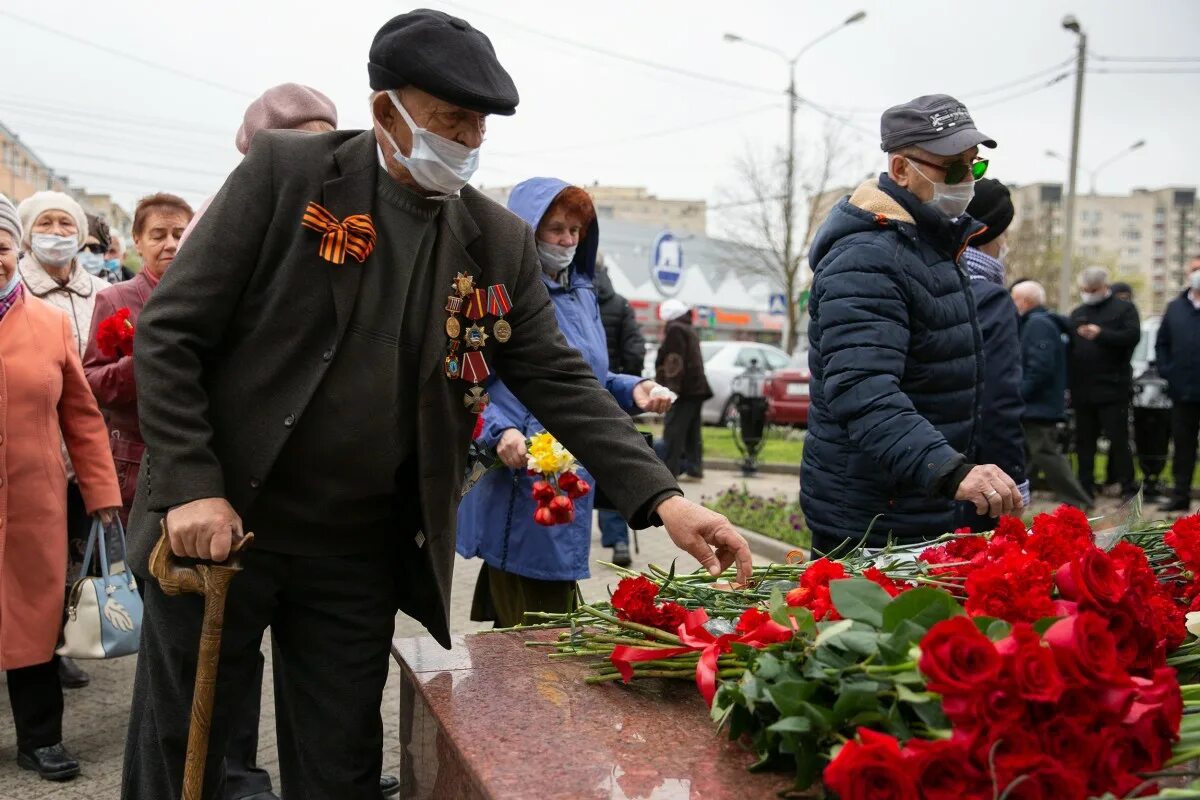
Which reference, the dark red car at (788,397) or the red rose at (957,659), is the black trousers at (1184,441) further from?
the red rose at (957,659)

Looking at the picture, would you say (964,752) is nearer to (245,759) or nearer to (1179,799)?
(1179,799)

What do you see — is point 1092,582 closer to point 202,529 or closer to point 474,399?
point 474,399

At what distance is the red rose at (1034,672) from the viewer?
1.39m

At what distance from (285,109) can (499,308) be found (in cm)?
142

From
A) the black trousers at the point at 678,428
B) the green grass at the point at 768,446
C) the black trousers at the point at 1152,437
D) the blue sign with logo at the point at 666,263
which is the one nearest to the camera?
the black trousers at the point at 678,428

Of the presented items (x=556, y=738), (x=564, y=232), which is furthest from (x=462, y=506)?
(x=556, y=738)

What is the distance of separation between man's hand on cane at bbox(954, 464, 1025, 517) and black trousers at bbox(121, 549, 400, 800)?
1.45 meters

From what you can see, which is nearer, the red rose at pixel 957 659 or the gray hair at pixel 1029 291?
the red rose at pixel 957 659

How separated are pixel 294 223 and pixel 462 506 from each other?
1.87m

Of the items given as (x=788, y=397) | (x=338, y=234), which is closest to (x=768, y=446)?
(x=788, y=397)

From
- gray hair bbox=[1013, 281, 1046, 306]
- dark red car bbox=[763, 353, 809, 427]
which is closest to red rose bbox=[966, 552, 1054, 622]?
gray hair bbox=[1013, 281, 1046, 306]

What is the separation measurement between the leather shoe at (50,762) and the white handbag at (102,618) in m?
0.34

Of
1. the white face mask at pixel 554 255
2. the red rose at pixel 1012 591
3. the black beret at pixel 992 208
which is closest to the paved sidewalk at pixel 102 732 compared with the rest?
the white face mask at pixel 554 255

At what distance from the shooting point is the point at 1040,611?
1670mm
